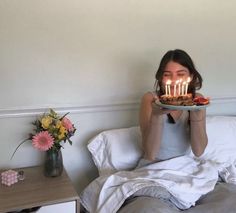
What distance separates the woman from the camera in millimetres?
1574

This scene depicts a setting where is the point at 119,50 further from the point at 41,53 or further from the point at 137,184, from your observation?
the point at 137,184

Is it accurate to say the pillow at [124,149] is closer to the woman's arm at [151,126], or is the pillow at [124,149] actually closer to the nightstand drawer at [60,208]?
the woman's arm at [151,126]

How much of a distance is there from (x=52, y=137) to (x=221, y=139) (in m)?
1.10

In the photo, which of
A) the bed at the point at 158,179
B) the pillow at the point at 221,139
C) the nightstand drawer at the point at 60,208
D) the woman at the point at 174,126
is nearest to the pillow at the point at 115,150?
the bed at the point at 158,179

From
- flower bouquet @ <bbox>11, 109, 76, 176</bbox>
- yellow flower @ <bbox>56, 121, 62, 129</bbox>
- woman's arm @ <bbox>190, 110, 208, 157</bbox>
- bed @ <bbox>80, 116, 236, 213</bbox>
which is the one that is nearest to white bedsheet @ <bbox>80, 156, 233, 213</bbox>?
bed @ <bbox>80, 116, 236, 213</bbox>

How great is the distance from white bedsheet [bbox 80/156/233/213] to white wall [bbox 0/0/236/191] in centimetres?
42

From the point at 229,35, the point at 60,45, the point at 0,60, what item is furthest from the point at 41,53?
the point at 229,35

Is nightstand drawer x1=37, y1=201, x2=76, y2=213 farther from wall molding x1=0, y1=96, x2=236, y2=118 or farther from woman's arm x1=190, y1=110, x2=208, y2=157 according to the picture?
woman's arm x1=190, y1=110, x2=208, y2=157

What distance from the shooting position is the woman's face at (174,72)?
1620mm

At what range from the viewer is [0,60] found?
64.5 inches

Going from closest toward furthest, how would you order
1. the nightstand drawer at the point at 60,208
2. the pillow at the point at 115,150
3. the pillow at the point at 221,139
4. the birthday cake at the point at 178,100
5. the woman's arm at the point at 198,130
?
the birthday cake at the point at 178,100 < the nightstand drawer at the point at 60,208 < the woman's arm at the point at 198,130 < the pillow at the point at 115,150 < the pillow at the point at 221,139

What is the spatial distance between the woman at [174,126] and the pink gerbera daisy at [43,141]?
0.50m

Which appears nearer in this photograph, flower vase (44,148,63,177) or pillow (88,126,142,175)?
flower vase (44,148,63,177)

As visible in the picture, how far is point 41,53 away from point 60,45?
0.12m
